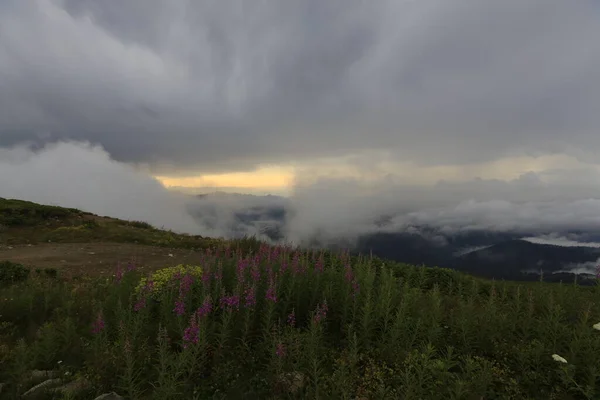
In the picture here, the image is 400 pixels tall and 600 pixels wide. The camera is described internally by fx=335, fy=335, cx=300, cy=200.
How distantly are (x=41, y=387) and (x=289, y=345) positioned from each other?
3704mm

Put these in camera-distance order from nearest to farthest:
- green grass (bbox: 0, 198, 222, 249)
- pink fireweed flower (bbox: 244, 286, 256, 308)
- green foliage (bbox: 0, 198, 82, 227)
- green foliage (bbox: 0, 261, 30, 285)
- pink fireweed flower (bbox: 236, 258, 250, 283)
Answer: pink fireweed flower (bbox: 244, 286, 256, 308), pink fireweed flower (bbox: 236, 258, 250, 283), green foliage (bbox: 0, 261, 30, 285), green grass (bbox: 0, 198, 222, 249), green foliage (bbox: 0, 198, 82, 227)

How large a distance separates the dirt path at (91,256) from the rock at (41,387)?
7.54m

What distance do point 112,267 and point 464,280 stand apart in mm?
14244

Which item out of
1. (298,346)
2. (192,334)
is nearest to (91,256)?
(192,334)

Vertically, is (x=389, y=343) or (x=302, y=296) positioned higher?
(x=302, y=296)

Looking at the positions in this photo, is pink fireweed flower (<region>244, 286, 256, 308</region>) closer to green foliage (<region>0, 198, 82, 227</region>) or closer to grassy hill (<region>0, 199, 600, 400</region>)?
grassy hill (<region>0, 199, 600, 400</region>)

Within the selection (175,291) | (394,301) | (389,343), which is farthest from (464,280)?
(175,291)

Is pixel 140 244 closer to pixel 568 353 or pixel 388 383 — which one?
pixel 388 383

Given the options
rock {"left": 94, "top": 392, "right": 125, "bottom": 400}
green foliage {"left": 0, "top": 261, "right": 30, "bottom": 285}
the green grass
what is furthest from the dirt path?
rock {"left": 94, "top": 392, "right": 125, "bottom": 400}

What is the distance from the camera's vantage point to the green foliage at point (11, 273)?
10938mm

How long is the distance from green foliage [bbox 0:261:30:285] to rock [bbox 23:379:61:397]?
313 inches

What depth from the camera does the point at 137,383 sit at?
5180 mm

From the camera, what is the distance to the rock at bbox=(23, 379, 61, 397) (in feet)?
15.8

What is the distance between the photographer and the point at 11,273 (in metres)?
11.2
